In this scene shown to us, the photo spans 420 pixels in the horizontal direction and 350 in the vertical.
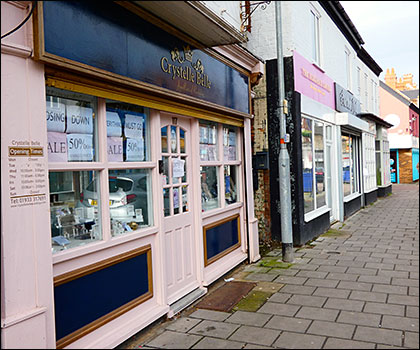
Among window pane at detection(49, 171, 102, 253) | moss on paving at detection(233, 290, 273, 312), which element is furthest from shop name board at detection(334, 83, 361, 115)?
window pane at detection(49, 171, 102, 253)

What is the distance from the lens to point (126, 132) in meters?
3.91

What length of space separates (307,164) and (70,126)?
5.82 meters

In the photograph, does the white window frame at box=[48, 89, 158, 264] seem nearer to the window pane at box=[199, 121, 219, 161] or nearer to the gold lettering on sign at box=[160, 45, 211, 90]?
the gold lettering on sign at box=[160, 45, 211, 90]

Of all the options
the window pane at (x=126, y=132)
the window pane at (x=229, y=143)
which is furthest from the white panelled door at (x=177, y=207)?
the window pane at (x=229, y=143)

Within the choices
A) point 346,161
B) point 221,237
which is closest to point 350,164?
point 346,161

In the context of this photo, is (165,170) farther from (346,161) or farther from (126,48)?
(346,161)

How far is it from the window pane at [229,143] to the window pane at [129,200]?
206 cm

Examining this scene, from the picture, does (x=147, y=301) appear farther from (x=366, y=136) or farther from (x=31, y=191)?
(x=366, y=136)

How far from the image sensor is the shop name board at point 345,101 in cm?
1055

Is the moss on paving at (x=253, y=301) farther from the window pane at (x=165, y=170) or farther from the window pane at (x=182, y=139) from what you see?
the window pane at (x=182, y=139)

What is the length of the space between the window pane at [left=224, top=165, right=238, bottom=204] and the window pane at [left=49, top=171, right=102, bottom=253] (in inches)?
112

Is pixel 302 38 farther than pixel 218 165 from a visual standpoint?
Yes

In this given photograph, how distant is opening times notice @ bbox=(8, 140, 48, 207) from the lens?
8.57 ft

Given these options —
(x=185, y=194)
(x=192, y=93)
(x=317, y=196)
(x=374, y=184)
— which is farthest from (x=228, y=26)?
(x=374, y=184)
